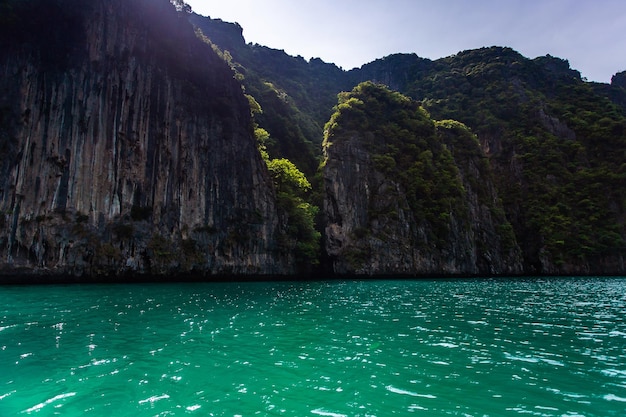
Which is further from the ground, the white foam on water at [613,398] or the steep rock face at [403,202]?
the steep rock face at [403,202]

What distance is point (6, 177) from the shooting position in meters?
31.3

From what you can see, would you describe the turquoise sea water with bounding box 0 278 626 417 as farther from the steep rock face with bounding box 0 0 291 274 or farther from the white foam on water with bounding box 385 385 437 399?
the steep rock face with bounding box 0 0 291 274

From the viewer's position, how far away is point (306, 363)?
883cm

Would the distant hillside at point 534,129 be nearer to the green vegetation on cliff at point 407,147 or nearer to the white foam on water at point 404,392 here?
the green vegetation on cliff at point 407,147

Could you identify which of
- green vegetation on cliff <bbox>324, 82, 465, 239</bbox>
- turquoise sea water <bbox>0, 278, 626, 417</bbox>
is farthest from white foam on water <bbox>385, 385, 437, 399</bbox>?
green vegetation on cliff <bbox>324, 82, 465, 239</bbox>

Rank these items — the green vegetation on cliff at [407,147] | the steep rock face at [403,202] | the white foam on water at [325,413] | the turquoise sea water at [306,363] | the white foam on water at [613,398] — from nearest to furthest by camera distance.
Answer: the white foam on water at [325,413] → the turquoise sea water at [306,363] → the white foam on water at [613,398] → the steep rock face at [403,202] → the green vegetation on cliff at [407,147]

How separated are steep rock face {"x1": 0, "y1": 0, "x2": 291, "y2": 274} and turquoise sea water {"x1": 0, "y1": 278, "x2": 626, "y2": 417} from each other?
61.0ft

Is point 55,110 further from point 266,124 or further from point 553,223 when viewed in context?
point 553,223

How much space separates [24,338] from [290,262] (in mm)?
34907

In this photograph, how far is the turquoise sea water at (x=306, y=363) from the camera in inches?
252

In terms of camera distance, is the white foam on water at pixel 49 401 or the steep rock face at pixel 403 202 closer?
the white foam on water at pixel 49 401

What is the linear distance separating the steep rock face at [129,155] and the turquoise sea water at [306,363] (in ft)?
61.0

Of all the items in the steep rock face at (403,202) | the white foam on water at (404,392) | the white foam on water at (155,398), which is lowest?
the white foam on water at (404,392)

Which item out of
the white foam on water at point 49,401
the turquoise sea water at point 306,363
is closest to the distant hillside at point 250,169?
the turquoise sea water at point 306,363
